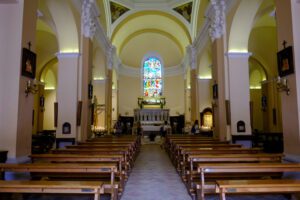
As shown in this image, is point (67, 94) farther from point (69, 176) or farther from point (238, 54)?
point (238, 54)

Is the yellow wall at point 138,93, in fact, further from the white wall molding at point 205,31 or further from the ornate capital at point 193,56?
the white wall molding at point 205,31

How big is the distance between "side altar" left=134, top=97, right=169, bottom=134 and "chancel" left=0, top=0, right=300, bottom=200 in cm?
9

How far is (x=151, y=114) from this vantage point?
21594 millimetres

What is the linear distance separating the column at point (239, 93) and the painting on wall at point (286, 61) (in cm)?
373

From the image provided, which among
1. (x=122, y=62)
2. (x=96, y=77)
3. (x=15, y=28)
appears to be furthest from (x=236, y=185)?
(x=122, y=62)

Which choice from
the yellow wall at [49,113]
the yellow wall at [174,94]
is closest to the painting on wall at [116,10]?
the yellow wall at [49,113]

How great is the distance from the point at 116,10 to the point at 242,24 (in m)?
9.74

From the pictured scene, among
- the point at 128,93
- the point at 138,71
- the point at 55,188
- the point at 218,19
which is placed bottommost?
the point at 55,188

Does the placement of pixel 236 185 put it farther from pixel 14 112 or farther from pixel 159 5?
pixel 159 5

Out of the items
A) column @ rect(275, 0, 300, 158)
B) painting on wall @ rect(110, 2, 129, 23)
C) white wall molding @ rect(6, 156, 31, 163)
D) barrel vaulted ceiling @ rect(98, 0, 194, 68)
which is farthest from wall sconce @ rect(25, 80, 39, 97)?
painting on wall @ rect(110, 2, 129, 23)

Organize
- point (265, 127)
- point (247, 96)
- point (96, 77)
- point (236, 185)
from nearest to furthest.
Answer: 1. point (236, 185)
2. point (247, 96)
3. point (96, 77)
4. point (265, 127)

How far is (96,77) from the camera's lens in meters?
14.8

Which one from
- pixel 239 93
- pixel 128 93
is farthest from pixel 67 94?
pixel 128 93

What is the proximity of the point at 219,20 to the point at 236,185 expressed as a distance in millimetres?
8371
